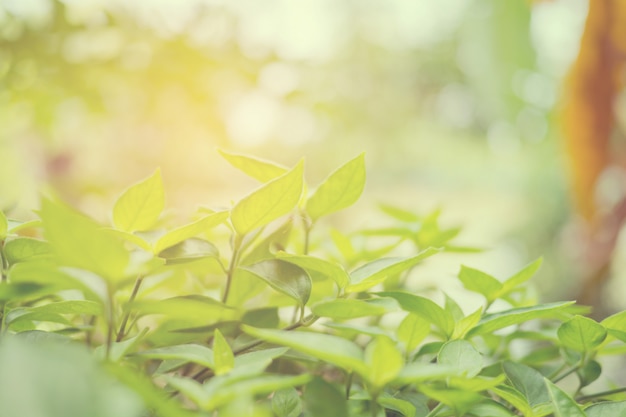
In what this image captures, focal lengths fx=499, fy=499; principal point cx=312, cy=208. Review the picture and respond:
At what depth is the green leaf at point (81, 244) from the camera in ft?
0.40

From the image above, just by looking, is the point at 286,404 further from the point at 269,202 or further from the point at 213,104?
the point at 213,104

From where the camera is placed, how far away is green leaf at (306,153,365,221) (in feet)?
0.64

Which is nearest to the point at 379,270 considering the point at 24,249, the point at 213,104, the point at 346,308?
the point at 346,308

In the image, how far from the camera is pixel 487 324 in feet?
0.60

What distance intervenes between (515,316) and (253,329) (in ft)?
0.32

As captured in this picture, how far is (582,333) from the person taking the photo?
→ 19 cm

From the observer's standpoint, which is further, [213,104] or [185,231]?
[213,104]

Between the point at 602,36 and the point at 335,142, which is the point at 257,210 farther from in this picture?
the point at 335,142

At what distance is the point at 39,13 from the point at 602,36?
0.92 m

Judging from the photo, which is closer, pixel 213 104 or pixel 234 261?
pixel 234 261

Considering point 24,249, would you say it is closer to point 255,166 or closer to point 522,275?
point 255,166

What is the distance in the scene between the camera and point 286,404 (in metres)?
0.17

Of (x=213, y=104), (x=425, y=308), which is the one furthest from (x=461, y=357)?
(x=213, y=104)

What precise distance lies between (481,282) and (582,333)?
0.04m
